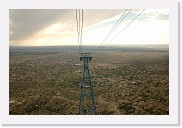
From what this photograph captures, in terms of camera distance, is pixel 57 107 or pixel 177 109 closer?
pixel 177 109
